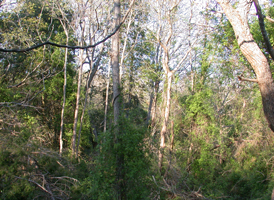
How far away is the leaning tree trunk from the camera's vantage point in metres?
3.50

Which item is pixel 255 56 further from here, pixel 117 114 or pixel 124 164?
pixel 124 164

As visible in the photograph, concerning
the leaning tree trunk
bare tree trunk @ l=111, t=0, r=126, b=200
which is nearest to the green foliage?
bare tree trunk @ l=111, t=0, r=126, b=200

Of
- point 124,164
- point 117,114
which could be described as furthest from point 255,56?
point 124,164

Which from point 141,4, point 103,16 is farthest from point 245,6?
point 103,16

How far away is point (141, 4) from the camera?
11.6 metres

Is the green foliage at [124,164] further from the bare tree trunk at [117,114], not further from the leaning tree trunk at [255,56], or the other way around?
the leaning tree trunk at [255,56]

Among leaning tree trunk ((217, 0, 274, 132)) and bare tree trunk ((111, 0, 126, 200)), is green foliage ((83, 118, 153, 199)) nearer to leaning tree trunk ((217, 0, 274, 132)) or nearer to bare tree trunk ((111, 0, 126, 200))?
bare tree trunk ((111, 0, 126, 200))

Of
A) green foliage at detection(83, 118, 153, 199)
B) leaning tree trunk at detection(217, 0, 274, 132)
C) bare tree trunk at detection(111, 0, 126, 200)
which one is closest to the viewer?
leaning tree trunk at detection(217, 0, 274, 132)

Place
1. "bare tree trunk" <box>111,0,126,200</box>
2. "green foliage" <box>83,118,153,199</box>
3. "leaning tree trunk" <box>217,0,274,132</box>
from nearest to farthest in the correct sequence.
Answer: "leaning tree trunk" <box>217,0,274,132</box> → "green foliage" <box>83,118,153,199</box> → "bare tree trunk" <box>111,0,126,200</box>

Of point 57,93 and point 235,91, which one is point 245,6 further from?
point 57,93

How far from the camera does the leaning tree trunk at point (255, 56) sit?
138 inches

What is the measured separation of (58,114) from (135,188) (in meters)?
10.2

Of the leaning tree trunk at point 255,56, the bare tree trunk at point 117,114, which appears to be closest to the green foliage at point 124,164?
the bare tree trunk at point 117,114

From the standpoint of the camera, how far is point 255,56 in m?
3.69
